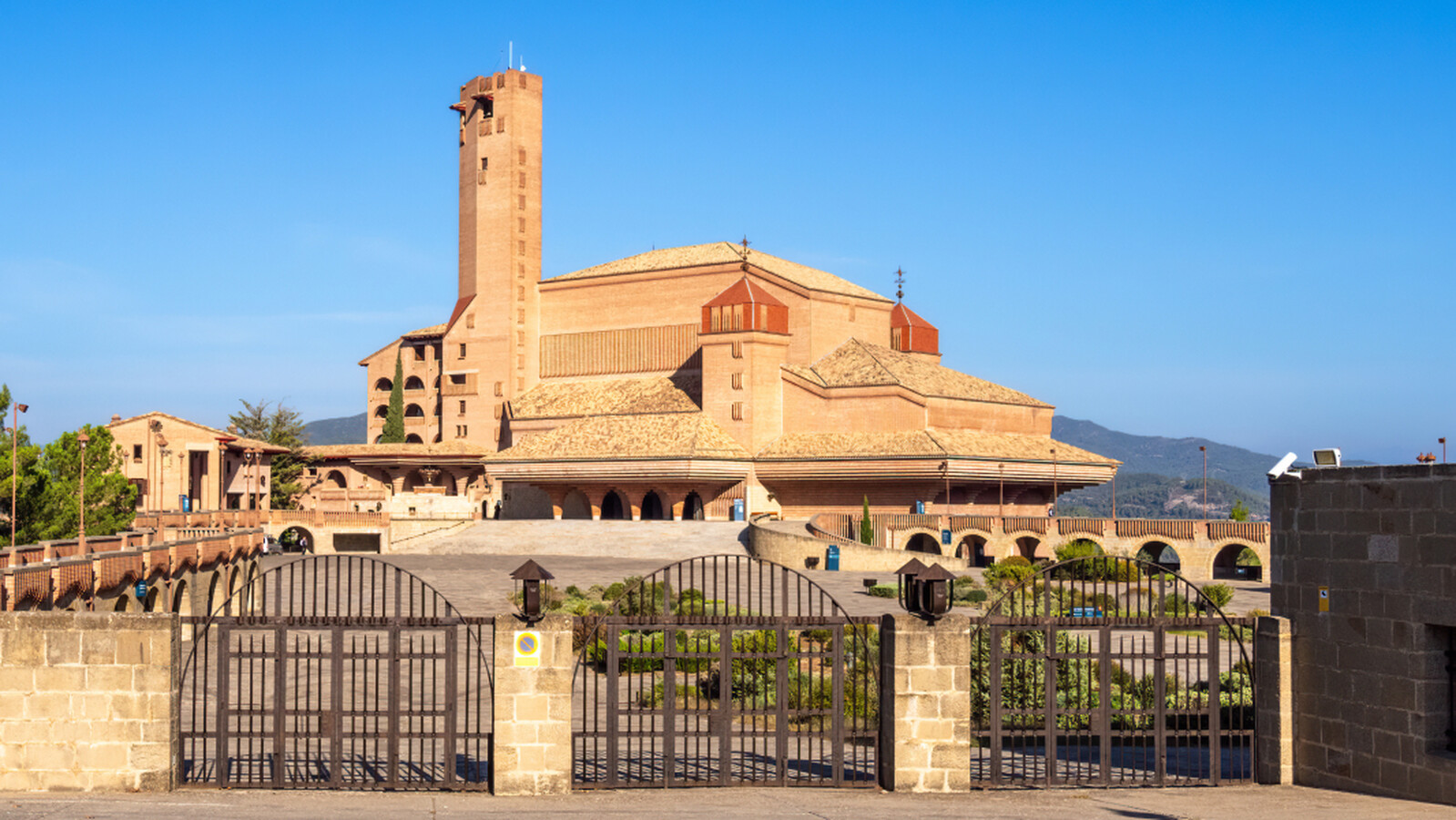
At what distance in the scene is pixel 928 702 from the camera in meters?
14.8

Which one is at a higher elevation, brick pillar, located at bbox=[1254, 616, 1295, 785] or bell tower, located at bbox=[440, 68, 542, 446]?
bell tower, located at bbox=[440, 68, 542, 446]

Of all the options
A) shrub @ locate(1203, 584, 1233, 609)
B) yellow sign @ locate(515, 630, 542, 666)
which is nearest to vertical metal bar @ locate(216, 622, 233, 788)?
yellow sign @ locate(515, 630, 542, 666)

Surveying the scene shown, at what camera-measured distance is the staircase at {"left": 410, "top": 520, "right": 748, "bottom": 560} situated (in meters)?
58.6

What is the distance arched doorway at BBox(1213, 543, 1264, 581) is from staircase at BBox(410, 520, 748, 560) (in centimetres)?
1804

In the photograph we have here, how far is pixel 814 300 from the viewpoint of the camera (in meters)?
72.2

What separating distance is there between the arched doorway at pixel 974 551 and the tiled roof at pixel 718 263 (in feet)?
58.4

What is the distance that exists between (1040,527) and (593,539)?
18.8 metres

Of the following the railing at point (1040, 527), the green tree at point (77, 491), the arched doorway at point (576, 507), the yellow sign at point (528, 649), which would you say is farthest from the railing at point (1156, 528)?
the yellow sign at point (528, 649)

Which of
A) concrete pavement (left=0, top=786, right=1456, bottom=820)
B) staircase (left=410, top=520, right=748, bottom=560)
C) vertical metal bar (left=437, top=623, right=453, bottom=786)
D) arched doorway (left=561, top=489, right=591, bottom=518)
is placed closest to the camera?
concrete pavement (left=0, top=786, right=1456, bottom=820)

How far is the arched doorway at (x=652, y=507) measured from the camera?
71.0 metres

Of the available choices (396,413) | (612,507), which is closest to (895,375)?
(612,507)

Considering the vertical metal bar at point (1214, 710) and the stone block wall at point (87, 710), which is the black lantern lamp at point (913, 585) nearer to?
the vertical metal bar at point (1214, 710)

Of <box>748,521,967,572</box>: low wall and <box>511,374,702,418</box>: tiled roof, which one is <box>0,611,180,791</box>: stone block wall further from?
<box>511,374,702,418</box>: tiled roof

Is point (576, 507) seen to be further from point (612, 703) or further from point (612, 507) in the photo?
point (612, 703)
